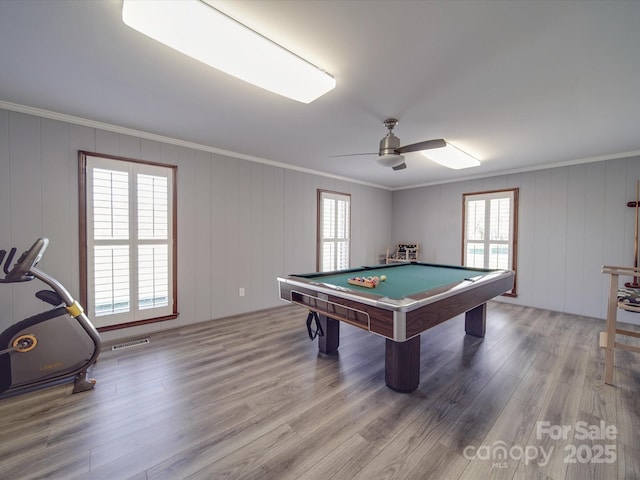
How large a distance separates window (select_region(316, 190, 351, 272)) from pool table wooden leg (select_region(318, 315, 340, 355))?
2269mm

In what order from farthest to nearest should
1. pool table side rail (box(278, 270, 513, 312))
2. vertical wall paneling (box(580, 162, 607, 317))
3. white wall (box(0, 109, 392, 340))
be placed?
vertical wall paneling (box(580, 162, 607, 317)) < white wall (box(0, 109, 392, 340)) < pool table side rail (box(278, 270, 513, 312))

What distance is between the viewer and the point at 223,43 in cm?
147

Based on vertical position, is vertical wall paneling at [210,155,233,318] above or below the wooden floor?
above

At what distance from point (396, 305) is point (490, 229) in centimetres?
430

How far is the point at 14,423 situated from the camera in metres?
1.72

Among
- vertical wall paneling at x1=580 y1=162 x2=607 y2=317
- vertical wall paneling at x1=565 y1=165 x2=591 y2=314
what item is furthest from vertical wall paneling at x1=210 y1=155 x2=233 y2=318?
vertical wall paneling at x1=580 y1=162 x2=607 y2=317

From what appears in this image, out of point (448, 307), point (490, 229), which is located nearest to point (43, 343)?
point (448, 307)

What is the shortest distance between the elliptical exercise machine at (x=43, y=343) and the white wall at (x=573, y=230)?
593 centimetres

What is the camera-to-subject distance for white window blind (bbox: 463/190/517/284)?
4758mm

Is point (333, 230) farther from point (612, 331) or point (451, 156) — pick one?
point (612, 331)

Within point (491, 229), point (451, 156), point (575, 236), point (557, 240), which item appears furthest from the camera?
point (491, 229)

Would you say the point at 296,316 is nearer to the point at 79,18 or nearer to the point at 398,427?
the point at 398,427

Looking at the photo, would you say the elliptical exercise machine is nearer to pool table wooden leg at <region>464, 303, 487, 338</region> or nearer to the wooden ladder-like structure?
pool table wooden leg at <region>464, 303, 487, 338</region>

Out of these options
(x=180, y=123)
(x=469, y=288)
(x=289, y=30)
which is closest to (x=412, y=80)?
(x=289, y=30)
